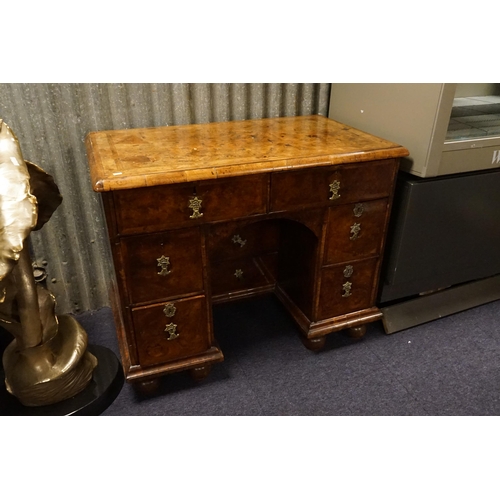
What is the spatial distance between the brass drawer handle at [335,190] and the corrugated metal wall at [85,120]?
572mm

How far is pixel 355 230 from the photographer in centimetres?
157

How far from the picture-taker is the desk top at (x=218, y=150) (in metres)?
1.23

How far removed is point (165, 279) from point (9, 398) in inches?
26.7

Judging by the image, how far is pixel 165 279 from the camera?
1.38 m

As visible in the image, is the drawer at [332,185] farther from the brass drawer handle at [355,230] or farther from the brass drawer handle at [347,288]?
the brass drawer handle at [347,288]

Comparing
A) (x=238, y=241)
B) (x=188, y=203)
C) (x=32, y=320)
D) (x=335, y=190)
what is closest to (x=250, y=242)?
(x=238, y=241)

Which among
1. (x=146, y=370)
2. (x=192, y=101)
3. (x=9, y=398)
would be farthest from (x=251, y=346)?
→ (x=192, y=101)

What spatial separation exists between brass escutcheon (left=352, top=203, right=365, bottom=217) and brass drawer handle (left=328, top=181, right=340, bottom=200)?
9 cm

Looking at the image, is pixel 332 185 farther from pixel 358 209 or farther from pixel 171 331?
pixel 171 331

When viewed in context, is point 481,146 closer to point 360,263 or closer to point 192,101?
point 360,263

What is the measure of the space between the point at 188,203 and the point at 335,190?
48 centimetres

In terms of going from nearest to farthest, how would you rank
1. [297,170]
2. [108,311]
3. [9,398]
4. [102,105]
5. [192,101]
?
[297,170]
[9,398]
[102,105]
[192,101]
[108,311]

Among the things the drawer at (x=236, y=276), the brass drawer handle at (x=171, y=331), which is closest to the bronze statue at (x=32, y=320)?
the brass drawer handle at (x=171, y=331)

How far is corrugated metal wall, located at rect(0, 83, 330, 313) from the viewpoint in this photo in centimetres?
157
